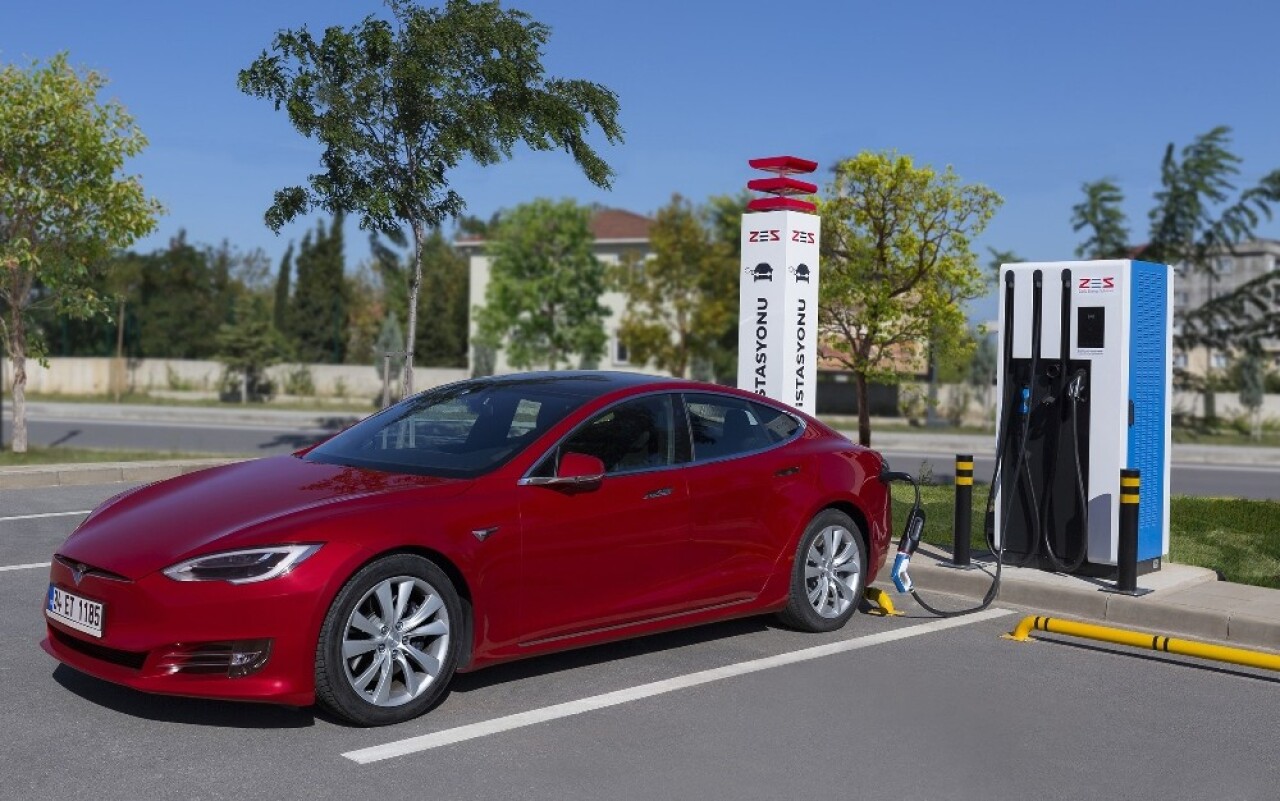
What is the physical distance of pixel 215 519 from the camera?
217 inches

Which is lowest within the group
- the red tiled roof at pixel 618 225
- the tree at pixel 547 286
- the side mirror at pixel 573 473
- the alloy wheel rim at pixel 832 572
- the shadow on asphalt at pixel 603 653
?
the shadow on asphalt at pixel 603 653

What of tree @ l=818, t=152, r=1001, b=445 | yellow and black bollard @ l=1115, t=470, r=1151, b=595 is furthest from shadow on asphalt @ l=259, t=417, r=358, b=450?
yellow and black bollard @ l=1115, t=470, r=1151, b=595

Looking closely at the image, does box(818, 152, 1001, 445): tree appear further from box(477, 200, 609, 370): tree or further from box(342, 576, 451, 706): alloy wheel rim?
box(477, 200, 609, 370): tree

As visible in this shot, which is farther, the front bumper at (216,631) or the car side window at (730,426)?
the car side window at (730,426)

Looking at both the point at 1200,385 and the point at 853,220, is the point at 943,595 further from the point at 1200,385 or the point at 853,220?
the point at 1200,385

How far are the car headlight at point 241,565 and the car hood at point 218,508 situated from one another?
0.12 ft

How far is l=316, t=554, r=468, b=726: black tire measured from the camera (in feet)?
17.4

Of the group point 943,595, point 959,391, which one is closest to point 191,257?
point 959,391

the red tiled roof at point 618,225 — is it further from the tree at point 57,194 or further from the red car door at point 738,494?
the red car door at point 738,494

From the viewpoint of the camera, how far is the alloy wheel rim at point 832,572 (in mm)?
7453

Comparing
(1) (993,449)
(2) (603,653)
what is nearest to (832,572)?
(2) (603,653)

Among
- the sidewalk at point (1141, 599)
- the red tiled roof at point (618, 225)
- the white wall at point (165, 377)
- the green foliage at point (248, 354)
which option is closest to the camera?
the sidewalk at point (1141, 599)

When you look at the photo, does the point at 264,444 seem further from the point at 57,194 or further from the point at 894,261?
the point at 894,261

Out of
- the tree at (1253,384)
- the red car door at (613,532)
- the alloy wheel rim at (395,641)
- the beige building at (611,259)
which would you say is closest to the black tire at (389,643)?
the alloy wheel rim at (395,641)
